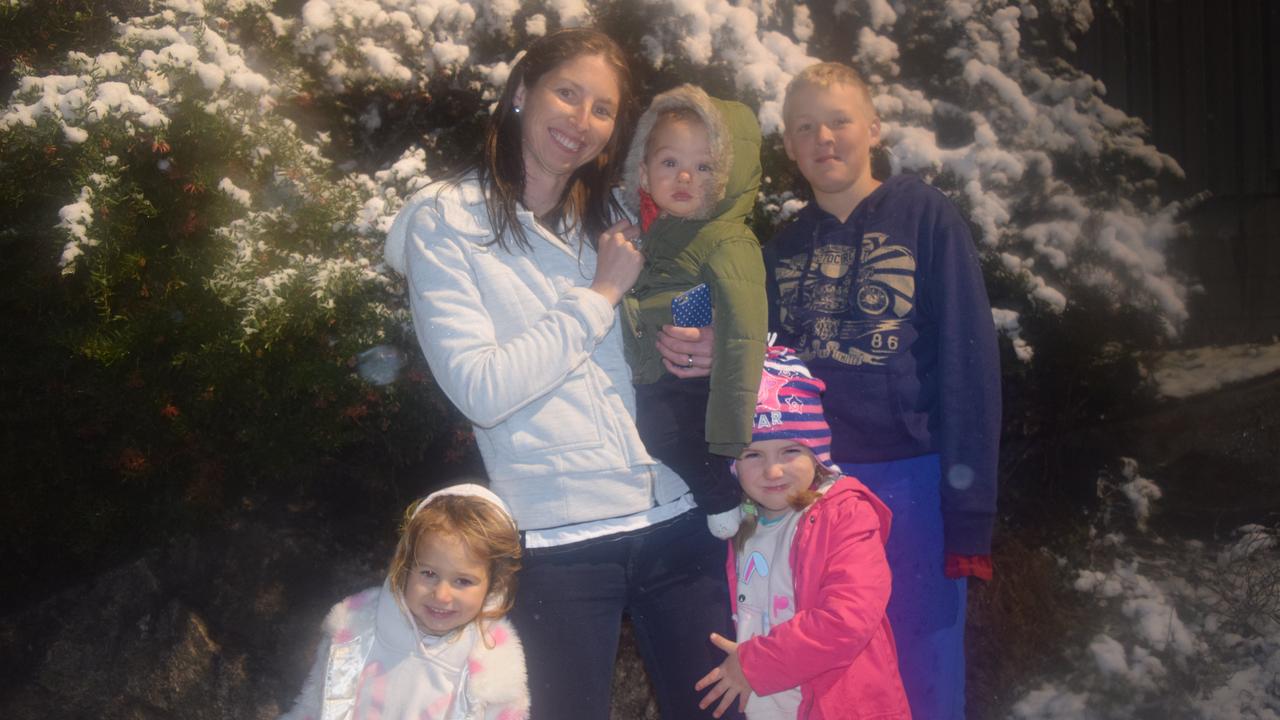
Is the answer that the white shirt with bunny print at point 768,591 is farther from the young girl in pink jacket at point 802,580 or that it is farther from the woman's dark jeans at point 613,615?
the woman's dark jeans at point 613,615

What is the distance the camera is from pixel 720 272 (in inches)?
75.9

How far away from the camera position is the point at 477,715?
6.30ft

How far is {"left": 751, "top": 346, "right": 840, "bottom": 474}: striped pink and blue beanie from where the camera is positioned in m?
1.90

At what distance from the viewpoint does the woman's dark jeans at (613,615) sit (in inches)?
67.0

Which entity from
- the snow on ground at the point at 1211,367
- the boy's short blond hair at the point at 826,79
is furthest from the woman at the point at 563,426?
the snow on ground at the point at 1211,367

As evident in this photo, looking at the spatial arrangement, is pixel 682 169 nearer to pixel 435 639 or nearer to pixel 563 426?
pixel 563 426

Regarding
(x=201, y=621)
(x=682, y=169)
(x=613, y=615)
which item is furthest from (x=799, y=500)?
(x=201, y=621)

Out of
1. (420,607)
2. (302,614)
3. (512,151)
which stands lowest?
(302,614)

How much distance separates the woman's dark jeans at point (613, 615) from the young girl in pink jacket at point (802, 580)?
56 mm

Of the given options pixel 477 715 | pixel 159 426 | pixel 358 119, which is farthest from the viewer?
pixel 358 119

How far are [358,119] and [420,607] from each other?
1835 millimetres

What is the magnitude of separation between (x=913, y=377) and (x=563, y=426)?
0.85 metres

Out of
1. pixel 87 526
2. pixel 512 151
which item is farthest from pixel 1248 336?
pixel 87 526

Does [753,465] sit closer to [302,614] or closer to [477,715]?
[477,715]
